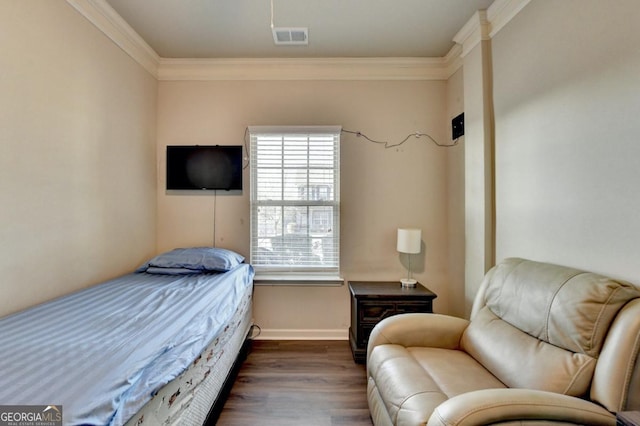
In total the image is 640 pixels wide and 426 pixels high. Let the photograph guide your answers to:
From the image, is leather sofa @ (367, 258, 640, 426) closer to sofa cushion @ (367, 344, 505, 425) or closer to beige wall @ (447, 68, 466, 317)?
sofa cushion @ (367, 344, 505, 425)

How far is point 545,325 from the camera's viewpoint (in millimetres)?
1326

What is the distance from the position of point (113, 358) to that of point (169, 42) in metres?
2.75

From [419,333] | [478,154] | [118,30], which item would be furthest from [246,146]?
[419,333]

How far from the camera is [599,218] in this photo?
4.55 ft

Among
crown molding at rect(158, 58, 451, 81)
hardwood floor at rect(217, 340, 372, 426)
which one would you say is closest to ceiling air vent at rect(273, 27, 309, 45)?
crown molding at rect(158, 58, 451, 81)

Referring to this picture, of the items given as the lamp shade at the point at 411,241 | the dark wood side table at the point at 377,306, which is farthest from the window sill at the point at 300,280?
the lamp shade at the point at 411,241

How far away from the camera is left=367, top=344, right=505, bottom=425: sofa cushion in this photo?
122 centimetres

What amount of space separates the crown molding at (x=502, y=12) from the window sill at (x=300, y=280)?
8.18 ft

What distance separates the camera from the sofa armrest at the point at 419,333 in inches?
69.9

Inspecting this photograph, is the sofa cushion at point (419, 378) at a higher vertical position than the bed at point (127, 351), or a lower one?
lower

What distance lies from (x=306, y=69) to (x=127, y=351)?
2824 mm

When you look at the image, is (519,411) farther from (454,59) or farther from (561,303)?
(454,59)

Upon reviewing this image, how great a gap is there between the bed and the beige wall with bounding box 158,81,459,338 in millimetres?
819

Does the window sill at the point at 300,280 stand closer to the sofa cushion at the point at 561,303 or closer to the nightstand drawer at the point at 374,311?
the nightstand drawer at the point at 374,311
